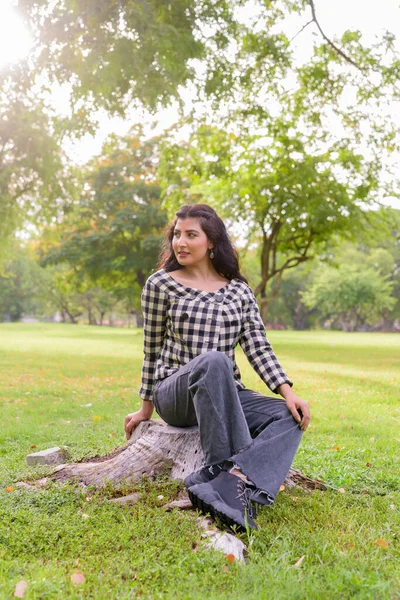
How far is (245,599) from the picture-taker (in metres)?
2.59

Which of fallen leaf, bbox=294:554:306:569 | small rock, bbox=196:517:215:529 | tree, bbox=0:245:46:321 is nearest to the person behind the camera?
fallen leaf, bbox=294:554:306:569

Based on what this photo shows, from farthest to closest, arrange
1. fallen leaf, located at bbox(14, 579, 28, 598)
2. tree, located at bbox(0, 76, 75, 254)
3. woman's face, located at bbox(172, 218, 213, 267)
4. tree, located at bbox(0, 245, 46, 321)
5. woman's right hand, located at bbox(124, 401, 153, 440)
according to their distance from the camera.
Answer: tree, located at bbox(0, 245, 46, 321) → tree, located at bbox(0, 76, 75, 254) → woman's right hand, located at bbox(124, 401, 153, 440) → woman's face, located at bbox(172, 218, 213, 267) → fallen leaf, located at bbox(14, 579, 28, 598)

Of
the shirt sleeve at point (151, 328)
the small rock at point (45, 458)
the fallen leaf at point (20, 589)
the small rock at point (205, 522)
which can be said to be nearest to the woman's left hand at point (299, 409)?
the small rock at point (205, 522)

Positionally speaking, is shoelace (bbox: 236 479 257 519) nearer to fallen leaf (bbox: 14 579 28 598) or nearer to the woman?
the woman

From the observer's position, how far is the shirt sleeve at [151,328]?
4.13 meters

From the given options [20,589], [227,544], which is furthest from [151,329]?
[20,589]

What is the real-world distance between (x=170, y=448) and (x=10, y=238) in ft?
64.8

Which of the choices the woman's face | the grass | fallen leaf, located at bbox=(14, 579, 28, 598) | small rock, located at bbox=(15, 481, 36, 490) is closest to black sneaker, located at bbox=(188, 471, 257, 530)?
the grass

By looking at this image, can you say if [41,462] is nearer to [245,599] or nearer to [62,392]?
[245,599]

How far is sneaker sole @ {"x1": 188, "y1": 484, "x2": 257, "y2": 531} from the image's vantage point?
327cm

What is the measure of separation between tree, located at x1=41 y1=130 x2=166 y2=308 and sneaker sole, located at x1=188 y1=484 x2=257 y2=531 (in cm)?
3126

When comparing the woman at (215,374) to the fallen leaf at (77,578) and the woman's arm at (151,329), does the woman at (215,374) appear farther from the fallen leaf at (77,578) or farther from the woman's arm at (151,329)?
the fallen leaf at (77,578)

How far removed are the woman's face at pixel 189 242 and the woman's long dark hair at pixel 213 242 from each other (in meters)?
0.04

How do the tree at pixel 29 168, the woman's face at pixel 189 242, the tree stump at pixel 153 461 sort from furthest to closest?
the tree at pixel 29 168 → the woman's face at pixel 189 242 → the tree stump at pixel 153 461
